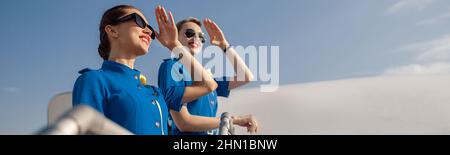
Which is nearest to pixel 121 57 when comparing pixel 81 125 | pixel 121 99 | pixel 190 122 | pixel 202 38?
pixel 121 99

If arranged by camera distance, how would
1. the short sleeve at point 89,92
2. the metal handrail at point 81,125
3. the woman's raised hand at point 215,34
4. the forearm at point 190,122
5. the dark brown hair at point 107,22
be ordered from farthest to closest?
the woman's raised hand at point 215,34 < the forearm at point 190,122 < the dark brown hair at point 107,22 < the short sleeve at point 89,92 < the metal handrail at point 81,125

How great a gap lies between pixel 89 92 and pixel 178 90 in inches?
40.1

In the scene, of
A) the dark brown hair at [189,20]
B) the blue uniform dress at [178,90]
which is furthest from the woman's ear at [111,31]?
the dark brown hair at [189,20]

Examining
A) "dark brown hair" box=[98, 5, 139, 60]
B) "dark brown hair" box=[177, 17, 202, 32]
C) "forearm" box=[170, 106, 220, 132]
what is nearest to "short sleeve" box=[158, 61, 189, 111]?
"forearm" box=[170, 106, 220, 132]

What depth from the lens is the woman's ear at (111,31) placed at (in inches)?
133

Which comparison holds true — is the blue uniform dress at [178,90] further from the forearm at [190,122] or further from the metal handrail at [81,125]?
the metal handrail at [81,125]

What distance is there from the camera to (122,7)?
3.48 meters

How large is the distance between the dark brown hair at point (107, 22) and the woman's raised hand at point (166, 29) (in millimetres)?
357
